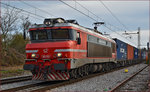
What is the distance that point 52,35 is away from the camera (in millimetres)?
12570

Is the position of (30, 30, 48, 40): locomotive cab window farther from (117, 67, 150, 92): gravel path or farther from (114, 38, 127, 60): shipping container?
(114, 38, 127, 60): shipping container

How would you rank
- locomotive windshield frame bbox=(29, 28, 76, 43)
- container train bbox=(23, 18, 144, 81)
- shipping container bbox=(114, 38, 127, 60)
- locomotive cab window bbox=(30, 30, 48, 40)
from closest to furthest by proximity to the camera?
container train bbox=(23, 18, 144, 81), locomotive windshield frame bbox=(29, 28, 76, 43), locomotive cab window bbox=(30, 30, 48, 40), shipping container bbox=(114, 38, 127, 60)

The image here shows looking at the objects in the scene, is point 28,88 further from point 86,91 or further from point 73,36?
point 73,36

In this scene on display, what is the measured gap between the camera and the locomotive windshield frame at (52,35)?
12406 millimetres

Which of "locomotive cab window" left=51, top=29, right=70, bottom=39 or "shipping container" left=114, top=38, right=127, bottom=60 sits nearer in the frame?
"locomotive cab window" left=51, top=29, right=70, bottom=39

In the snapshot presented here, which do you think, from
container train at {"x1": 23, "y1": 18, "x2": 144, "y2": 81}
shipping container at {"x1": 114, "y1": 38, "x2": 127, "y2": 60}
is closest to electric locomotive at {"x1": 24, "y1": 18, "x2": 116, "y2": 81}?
container train at {"x1": 23, "y1": 18, "x2": 144, "y2": 81}

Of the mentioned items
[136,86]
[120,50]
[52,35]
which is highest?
[52,35]

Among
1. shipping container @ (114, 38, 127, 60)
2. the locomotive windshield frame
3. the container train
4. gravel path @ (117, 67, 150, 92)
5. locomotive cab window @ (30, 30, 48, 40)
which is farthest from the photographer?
shipping container @ (114, 38, 127, 60)

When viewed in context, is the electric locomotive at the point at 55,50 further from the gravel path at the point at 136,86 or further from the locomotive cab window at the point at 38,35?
the gravel path at the point at 136,86

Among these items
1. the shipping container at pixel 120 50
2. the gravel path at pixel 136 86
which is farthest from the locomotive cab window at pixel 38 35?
the shipping container at pixel 120 50

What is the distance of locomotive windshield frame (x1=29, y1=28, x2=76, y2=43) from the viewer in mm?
12406

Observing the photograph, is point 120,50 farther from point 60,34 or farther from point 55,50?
point 55,50

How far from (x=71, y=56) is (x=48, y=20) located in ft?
8.45

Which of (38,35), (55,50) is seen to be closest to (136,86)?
(55,50)
